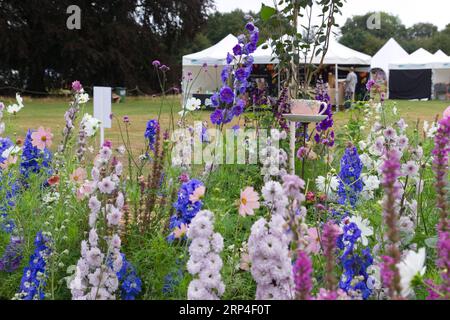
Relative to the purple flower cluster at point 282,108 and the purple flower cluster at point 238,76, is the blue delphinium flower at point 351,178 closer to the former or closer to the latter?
the purple flower cluster at point 238,76

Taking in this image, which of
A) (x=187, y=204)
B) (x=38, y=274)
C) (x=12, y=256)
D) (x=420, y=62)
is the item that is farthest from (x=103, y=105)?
(x=420, y=62)

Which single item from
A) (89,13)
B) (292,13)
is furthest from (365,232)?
(89,13)

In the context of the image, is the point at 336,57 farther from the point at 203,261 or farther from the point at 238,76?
the point at 203,261

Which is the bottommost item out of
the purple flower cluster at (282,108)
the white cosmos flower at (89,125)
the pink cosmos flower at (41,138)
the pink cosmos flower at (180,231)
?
the pink cosmos flower at (180,231)

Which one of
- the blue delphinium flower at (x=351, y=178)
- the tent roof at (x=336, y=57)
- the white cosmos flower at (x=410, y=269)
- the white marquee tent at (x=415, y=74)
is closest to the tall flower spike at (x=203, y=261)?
the white cosmos flower at (x=410, y=269)

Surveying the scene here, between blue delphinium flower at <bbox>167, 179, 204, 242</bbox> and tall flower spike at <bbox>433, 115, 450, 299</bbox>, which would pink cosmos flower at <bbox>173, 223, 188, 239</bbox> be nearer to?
blue delphinium flower at <bbox>167, 179, 204, 242</bbox>

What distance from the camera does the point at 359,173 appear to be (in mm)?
2869

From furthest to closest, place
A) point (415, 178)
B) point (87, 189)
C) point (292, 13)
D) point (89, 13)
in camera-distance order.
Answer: point (89, 13) → point (292, 13) → point (415, 178) → point (87, 189)

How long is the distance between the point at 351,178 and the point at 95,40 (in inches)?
832

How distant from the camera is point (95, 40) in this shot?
74.7 feet

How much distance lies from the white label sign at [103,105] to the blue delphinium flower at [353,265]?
2506 mm

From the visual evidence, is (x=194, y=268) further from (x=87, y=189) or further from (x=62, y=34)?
(x=62, y=34)

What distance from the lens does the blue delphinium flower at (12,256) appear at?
230 centimetres

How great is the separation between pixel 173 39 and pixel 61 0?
583cm
